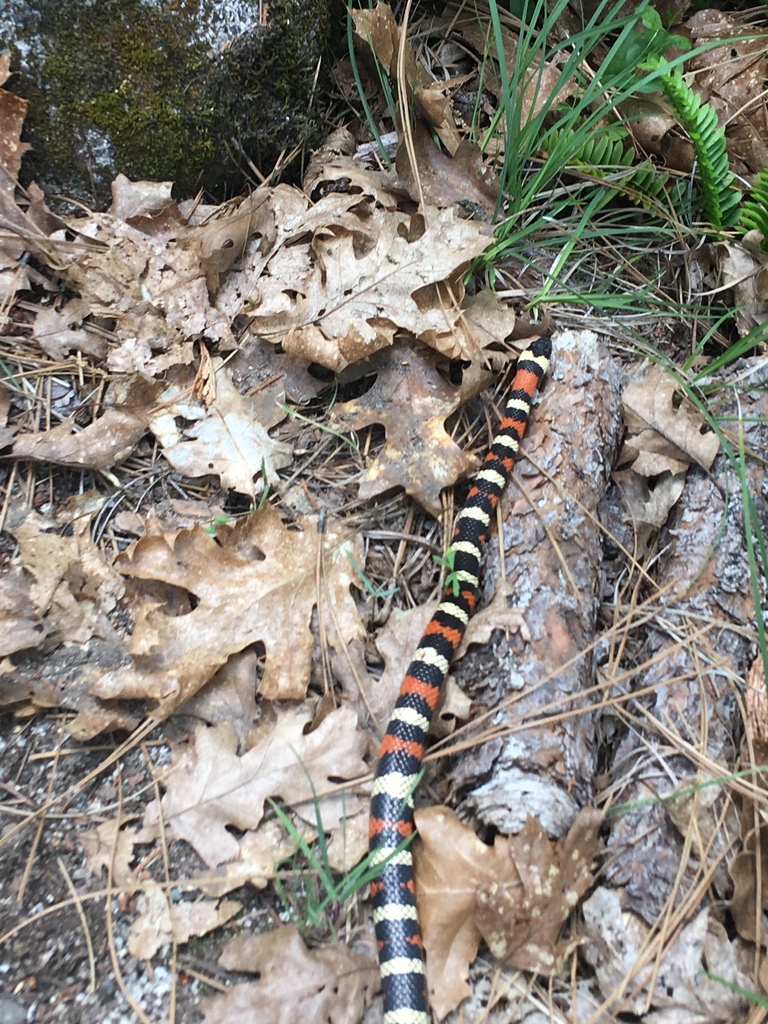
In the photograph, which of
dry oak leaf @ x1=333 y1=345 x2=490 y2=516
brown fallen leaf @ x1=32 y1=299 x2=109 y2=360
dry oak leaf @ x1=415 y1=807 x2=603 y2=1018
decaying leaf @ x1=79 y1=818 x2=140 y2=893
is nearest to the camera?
dry oak leaf @ x1=415 y1=807 x2=603 y2=1018

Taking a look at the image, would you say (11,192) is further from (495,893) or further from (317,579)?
(495,893)

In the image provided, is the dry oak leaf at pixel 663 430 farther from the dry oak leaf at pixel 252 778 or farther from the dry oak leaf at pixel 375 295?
the dry oak leaf at pixel 252 778

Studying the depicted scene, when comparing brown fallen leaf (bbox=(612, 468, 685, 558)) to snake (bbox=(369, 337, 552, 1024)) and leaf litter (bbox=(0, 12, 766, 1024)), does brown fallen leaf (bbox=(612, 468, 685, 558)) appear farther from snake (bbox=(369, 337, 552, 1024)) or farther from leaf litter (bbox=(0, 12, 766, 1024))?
snake (bbox=(369, 337, 552, 1024))

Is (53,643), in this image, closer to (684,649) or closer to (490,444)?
(490,444)

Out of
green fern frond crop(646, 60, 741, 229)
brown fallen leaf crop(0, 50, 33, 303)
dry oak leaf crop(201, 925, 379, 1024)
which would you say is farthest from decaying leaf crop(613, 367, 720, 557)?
brown fallen leaf crop(0, 50, 33, 303)

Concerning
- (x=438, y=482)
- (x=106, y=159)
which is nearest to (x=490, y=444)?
(x=438, y=482)
